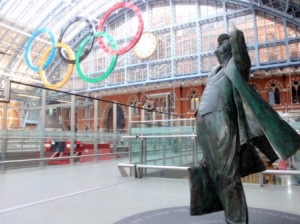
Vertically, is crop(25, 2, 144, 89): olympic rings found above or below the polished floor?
above

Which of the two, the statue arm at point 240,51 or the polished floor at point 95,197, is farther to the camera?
the polished floor at point 95,197

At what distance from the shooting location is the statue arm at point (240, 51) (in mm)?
2102

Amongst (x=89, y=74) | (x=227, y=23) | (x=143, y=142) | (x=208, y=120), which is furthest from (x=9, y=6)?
(x=208, y=120)

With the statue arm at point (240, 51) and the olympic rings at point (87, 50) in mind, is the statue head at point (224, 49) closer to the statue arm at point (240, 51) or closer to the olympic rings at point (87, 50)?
the statue arm at point (240, 51)

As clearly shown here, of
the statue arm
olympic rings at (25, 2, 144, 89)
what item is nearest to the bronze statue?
the statue arm

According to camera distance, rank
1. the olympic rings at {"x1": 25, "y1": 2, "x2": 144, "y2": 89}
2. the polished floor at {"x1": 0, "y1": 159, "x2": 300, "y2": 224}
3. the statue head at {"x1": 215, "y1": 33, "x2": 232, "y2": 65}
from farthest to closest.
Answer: the olympic rings at {"x1": 25, "y1": 2, "x2": 144, "y2": 89} < the polished floor at {"x1": 0, "y1": 159, "x2": 300, "y2": 224} < the statue head at {"x1": 215, "y1": 33, "x2": 232, "y2": 65}

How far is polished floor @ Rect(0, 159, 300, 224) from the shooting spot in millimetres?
2984

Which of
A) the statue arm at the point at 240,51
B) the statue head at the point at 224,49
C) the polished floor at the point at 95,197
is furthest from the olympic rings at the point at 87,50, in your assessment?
the statue arm at the point at 240,51

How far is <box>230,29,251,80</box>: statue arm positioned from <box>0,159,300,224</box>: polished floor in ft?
6.08

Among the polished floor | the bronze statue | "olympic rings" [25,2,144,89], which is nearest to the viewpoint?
the bronze statue

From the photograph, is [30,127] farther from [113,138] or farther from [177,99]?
[177,99]

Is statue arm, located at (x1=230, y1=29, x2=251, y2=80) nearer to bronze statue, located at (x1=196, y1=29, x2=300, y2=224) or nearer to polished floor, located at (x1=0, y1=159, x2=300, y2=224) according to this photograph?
bronze statue, located at (x1=196, y1=29, x2=300, y2=224)

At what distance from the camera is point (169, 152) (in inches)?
247

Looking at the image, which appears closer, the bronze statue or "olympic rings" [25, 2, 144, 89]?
the bronze statue
